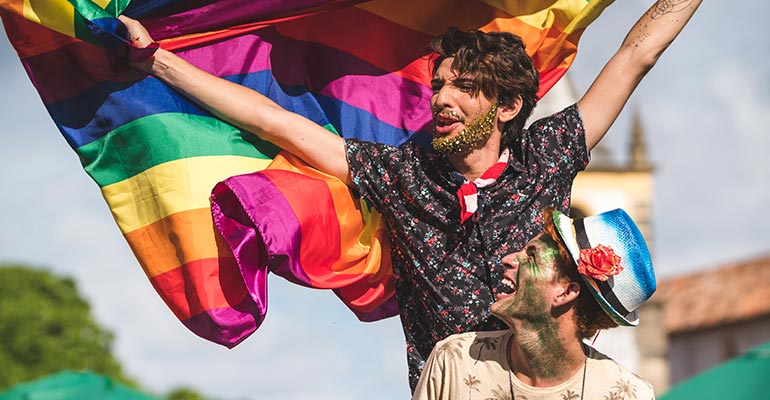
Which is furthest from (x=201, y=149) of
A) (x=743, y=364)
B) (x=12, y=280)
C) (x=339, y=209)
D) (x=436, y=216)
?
(x=12, y=280)

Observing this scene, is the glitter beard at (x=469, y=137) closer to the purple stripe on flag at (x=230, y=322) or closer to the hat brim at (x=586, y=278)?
the hat brim at (x=586, y=278)

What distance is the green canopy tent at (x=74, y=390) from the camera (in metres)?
7.89

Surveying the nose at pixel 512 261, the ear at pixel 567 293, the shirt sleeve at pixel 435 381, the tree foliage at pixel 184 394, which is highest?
the nose at pixel 512 261

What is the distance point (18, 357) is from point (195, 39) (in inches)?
1457

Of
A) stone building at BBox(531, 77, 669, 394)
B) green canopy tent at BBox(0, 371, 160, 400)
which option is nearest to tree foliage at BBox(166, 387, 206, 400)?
stone building at BBox(531, 77, 669, 394)

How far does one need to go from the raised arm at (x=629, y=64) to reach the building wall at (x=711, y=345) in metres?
35.5

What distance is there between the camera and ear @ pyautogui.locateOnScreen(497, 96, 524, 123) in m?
5.36

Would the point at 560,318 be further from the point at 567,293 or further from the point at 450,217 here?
the point at 450,217

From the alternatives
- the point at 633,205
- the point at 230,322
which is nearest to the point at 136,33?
the point at 230,322

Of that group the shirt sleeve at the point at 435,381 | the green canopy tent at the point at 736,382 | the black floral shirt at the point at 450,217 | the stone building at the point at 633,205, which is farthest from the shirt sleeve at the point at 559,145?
the stone building at the point at 633,205

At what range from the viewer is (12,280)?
4650 centimetres

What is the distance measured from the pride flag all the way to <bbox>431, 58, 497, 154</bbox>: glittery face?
48 cm

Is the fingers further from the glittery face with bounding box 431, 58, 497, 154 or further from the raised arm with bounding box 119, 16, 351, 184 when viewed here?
the glittery face with bounding box 431, 58, 497, 154

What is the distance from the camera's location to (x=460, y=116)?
5.27 m
